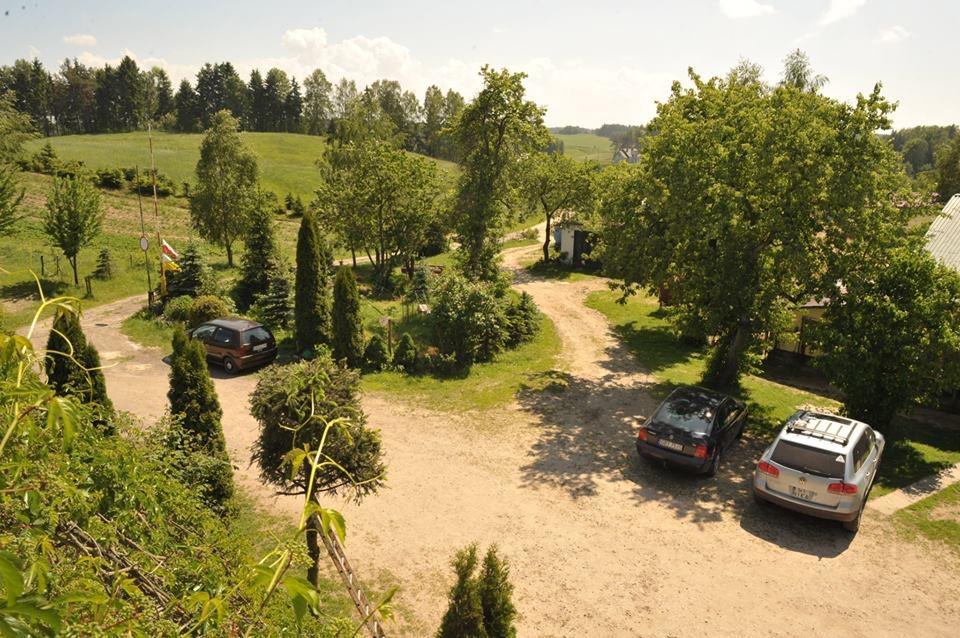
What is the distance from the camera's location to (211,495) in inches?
391

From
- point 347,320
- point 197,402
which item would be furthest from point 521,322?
point 197,402

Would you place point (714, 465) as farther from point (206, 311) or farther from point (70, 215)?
point (70, 215)

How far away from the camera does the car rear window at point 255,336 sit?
1806cm

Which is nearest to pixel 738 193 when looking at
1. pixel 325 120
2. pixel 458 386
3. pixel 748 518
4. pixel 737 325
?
pixel 737 325

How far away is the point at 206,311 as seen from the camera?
20.9 metres

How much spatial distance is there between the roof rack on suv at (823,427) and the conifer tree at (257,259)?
21141 mm

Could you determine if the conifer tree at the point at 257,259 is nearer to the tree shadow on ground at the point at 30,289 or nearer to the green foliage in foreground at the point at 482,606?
the tree shadow on ground at the point at 30,289

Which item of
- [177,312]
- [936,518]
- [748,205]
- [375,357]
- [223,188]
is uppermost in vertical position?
[748,205]

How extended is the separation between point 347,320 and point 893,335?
1458 cm

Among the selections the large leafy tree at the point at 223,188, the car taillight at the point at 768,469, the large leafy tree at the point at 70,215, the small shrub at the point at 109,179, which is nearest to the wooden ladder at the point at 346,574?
the car taillight at the point at 768,469

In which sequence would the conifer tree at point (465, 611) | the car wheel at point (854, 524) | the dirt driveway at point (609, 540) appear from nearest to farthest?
the conifer tree at point (465, 611), the dirt driveway at point (609, 540), the car wheel at point (854, 524)

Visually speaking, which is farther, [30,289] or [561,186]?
[561,186]

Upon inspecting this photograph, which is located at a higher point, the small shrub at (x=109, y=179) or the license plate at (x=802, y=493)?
the small shrub at (x=109, y=179)

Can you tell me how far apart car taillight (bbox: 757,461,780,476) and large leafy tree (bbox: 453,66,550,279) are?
45.7 feet
